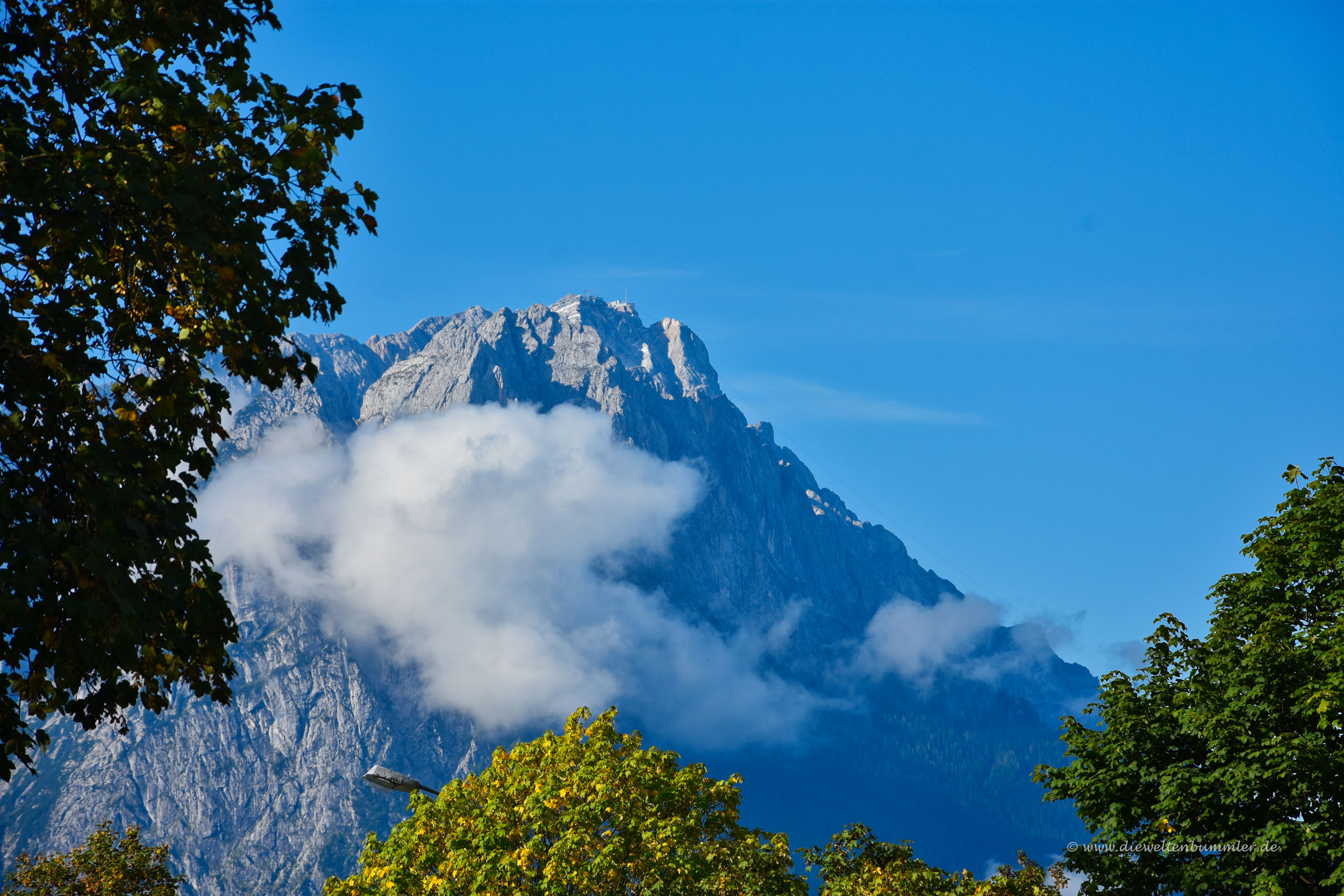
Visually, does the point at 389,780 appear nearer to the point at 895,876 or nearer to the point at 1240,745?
the point at 895,876

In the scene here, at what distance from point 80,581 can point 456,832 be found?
20.1 m

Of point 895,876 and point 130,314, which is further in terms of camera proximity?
point 895,876

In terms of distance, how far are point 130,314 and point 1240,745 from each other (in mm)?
21920

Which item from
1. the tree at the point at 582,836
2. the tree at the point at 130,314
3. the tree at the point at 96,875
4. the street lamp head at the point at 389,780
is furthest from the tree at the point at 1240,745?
the tree at the point at 96,875

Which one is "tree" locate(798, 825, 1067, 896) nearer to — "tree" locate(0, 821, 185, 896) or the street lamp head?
the street lamp head

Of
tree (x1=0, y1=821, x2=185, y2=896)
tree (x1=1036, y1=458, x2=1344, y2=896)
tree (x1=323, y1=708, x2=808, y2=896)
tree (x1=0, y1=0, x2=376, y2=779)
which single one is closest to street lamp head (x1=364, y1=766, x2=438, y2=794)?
tree (x1=323, y1=708, x2=808, y2=896)

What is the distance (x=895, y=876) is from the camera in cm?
2861

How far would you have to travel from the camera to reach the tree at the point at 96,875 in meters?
27.3

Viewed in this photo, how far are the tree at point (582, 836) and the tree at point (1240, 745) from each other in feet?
25.0

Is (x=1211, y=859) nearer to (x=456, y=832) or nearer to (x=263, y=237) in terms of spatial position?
(x=456, y=832)

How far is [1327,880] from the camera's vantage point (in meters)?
19.8

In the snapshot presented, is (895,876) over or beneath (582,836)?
over

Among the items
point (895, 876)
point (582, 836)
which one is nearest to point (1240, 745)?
point (895, 876)

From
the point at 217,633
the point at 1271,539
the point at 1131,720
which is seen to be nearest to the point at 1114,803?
the point at 1131,720
